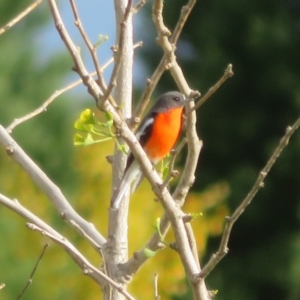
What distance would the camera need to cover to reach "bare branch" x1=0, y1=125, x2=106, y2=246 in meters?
2.48

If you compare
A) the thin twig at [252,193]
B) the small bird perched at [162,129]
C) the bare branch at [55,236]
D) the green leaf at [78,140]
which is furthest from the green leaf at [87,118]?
the small bird perched at [162,129]

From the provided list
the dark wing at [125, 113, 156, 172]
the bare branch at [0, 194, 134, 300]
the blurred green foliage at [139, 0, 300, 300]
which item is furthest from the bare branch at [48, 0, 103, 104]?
the blurred green foliage at [139, 0, 300, 300]

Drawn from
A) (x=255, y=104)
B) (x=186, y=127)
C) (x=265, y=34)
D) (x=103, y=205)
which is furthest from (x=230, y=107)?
(x=186, y=127)

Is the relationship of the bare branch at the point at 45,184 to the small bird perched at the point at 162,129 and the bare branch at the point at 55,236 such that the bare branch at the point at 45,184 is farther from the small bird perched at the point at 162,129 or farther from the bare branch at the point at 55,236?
the small bird perched at the point at 162,129

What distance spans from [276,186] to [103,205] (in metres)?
3.10

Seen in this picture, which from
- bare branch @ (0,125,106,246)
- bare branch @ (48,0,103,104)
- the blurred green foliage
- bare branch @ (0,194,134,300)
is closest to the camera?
bare branch @ (48,0,103,104)

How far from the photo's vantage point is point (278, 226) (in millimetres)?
12617

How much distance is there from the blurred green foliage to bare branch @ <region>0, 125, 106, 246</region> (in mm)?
9448

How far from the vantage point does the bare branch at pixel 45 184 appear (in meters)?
2.48

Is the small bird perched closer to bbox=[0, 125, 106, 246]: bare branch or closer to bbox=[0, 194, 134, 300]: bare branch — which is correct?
bbox=[0, 125, 106, 246]: bare branch

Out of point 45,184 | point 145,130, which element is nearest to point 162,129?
point 145,130

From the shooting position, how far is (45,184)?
103 inches

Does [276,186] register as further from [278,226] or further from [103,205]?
[103,205]

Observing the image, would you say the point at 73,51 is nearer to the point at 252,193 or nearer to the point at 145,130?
the point at 252,193
